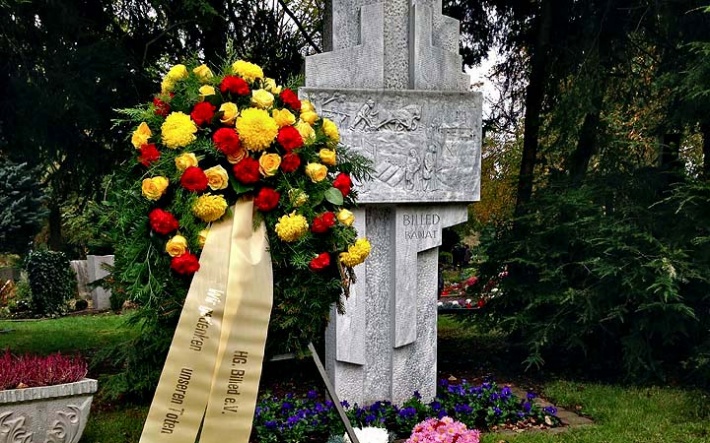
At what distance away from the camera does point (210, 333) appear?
2.97 m

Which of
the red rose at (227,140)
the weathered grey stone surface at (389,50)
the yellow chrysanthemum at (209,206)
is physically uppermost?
the weathered grey stone surface at (389,50)

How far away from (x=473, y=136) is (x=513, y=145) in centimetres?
804

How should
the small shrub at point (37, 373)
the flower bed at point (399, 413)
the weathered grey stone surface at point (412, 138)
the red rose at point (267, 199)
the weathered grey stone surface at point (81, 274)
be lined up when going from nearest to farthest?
the red rose at point (267, 199)
the small shrub at point (37, 373)
the flower bed at point (399, 413)
the weathered grey stone surface at point (412, 138)
the weathered grey stone surface at point (81, 274)

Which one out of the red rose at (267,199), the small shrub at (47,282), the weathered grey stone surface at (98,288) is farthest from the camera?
the weathered grey stone surface at (98,288)

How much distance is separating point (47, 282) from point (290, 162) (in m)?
10.4

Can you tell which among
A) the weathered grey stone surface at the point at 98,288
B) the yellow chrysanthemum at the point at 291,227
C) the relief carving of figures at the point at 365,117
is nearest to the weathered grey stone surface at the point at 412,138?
the relief carving of figures at the point at 365,117

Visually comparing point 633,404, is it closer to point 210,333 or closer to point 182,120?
point 210,333

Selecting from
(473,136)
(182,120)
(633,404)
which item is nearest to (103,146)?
(473,136)

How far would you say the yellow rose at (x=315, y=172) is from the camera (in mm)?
3105

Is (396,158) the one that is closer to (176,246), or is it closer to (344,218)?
(344,218)

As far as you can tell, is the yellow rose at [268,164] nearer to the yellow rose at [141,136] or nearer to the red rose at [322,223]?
the red rose at [322,223]

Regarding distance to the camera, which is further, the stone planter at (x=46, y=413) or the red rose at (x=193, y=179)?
the stone planter at (x=46, y=413)

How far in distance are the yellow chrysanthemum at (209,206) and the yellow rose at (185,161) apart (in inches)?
5.2

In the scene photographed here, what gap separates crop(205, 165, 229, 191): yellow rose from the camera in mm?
2924
